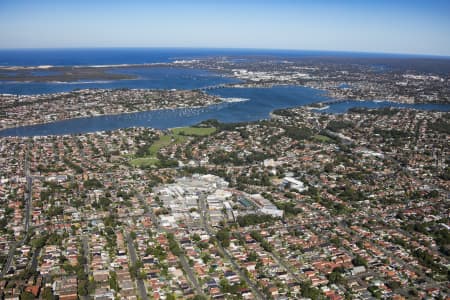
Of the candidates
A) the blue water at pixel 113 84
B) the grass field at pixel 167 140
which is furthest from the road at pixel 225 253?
the blue water at pixel 113 84

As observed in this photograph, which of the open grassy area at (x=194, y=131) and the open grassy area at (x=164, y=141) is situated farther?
the open grassy area at (x=194, y=131)

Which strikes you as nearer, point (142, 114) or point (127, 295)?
point (127, 295)

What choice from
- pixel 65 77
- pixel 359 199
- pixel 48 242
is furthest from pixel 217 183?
pixel 65 77

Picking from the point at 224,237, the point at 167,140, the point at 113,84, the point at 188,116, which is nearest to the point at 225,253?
the point at 224,237

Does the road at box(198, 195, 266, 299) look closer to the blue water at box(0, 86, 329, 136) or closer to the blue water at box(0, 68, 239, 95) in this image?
the blue water at box(0, 86, 329, 136)

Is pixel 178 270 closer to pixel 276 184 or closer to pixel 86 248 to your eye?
pixel 86 248

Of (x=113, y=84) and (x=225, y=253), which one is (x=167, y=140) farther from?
(x=113, y=84)

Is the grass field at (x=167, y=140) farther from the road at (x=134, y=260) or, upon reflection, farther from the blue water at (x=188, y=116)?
the road at (x=134, y=260)
